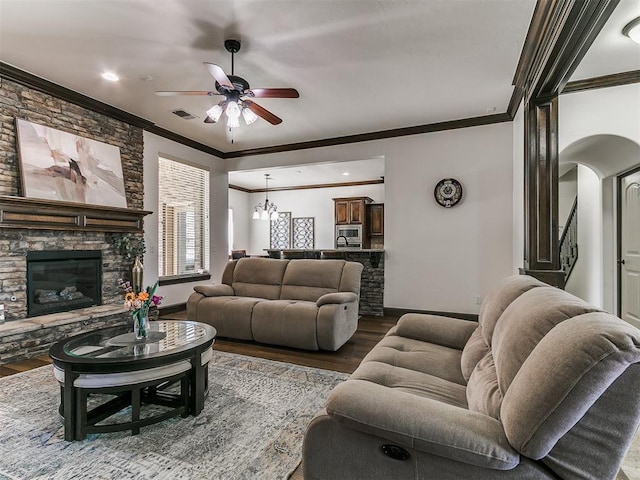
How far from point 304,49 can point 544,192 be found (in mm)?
2573

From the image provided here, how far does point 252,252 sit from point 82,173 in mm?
6425

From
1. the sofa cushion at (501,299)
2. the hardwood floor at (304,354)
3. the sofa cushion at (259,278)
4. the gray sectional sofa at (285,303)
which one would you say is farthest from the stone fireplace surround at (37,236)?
the sofa cushion at (501,299)

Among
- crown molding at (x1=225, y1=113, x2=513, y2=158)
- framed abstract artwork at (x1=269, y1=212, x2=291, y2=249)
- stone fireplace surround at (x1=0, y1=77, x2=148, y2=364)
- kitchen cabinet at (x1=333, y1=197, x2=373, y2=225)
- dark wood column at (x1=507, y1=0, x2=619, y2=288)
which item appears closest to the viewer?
dark wood column at (x1=507, y1=0, x2=619, y2=288)

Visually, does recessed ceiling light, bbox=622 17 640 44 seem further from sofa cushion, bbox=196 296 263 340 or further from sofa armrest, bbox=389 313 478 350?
sofa cushion, bbox=196 296 263 340

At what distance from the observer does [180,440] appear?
193 centimetres

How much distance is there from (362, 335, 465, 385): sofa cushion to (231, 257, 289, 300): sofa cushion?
2.31 m

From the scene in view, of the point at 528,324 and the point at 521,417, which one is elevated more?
the point at 528,324

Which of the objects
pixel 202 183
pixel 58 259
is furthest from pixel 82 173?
pixel 202 183

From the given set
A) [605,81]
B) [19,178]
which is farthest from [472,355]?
[19,178]

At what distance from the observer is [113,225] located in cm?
445

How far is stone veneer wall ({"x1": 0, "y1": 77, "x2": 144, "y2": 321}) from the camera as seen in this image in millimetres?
3527

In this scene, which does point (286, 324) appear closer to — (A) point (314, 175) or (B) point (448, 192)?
(B) point (448, 192)

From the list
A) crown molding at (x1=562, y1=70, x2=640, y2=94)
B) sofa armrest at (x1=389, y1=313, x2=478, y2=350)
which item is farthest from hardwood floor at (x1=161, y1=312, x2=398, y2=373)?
crown molding at (x1=562, y1=70, x2=640, y2=94)

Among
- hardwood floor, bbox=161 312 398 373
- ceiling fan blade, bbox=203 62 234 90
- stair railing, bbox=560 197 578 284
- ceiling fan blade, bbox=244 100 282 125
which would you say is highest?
ceiling fan blade, bbox=203 62 234 90
